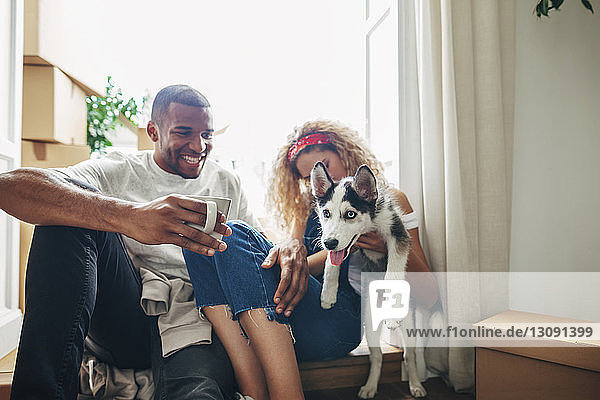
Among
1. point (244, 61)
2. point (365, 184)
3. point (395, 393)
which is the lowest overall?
point (395, 393)

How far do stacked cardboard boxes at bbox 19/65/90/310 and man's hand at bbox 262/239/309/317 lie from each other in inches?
47.6

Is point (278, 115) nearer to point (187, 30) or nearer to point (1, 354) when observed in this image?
point (187, 30)

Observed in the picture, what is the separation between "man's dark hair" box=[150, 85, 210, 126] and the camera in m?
1.43

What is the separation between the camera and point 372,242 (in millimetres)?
1166

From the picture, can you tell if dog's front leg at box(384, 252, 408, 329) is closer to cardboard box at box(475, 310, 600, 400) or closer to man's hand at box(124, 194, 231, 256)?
cardboard box at box(475, 310, 600, 400)

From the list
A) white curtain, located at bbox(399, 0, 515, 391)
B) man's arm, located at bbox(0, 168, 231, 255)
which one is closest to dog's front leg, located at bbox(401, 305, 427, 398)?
white curtain, located at bbox(399, 0, 515, 391)

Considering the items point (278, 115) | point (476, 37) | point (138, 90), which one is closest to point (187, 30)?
point (138, 90)

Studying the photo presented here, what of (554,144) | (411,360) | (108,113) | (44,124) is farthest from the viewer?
(108,113)

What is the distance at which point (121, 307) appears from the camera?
1070mm

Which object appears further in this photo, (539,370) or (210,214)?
(539,370)

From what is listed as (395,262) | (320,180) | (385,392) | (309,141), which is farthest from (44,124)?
(385,392)

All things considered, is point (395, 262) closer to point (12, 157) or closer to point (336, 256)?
point (336, 256)

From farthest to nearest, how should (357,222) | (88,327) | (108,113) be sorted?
(108,113) → (357,222) → (88,327)

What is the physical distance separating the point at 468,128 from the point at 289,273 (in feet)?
2.81
